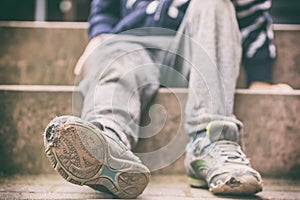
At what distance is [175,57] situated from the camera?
4.69 feet

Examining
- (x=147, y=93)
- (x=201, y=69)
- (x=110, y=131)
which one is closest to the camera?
(x=110, y=131)

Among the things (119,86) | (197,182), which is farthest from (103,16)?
(197,182)

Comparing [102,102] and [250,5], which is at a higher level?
[250,5]

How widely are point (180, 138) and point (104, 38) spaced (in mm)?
388

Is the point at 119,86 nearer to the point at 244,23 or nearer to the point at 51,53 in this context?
the point at 244,23

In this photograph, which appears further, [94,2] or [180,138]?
[94,2]

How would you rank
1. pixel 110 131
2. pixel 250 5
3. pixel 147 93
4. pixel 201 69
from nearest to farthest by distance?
pixel 110 131 < pixel 201 69 < pixel 147 93 < pixel 250 5

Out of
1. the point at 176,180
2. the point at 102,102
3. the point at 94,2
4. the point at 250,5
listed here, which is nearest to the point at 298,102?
the point at 250,5

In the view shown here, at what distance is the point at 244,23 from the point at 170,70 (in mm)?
279

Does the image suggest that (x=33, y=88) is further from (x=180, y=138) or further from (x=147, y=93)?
(x=180, y=138)

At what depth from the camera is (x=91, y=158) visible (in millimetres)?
948

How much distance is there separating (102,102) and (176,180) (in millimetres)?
338

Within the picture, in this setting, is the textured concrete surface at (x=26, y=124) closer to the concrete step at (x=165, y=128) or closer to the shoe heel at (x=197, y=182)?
the concrete step at (x=165, y=128)

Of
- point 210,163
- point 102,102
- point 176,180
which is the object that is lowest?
point 176,180
